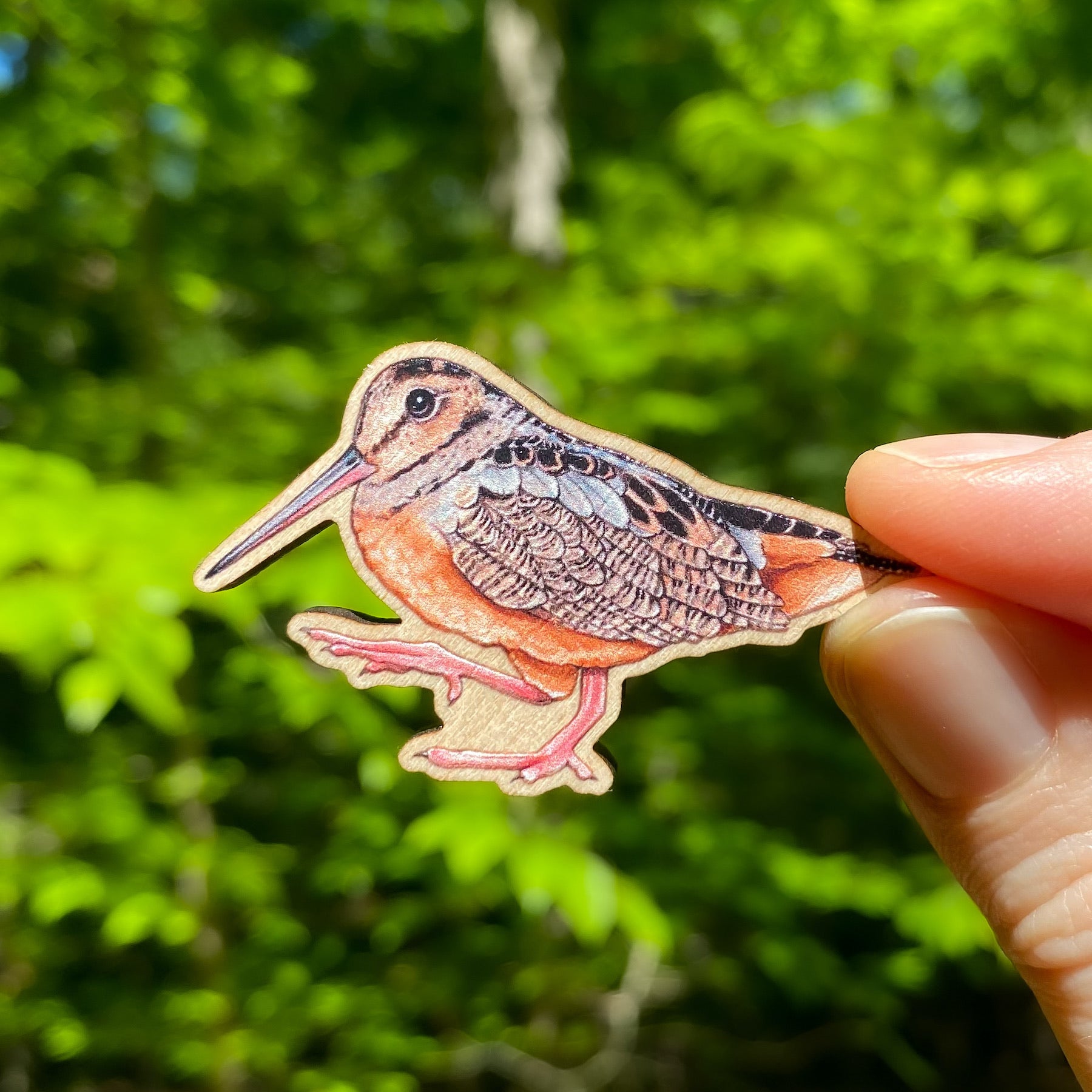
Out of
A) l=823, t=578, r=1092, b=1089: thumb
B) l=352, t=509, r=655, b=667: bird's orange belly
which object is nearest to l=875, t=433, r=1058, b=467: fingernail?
l=823, t=578, r=1092, b=1089: thumb

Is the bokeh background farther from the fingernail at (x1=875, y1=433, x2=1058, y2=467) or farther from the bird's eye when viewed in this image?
the fingernail at (x1=875, y1=433, x2=1058, y2=467)

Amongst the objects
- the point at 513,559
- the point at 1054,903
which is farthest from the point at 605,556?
the point at 1054,903

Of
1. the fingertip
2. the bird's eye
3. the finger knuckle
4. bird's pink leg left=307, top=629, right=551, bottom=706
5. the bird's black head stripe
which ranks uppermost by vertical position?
the bird's black head stripe

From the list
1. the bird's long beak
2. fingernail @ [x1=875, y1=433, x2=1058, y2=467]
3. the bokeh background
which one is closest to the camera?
the bird's long beak

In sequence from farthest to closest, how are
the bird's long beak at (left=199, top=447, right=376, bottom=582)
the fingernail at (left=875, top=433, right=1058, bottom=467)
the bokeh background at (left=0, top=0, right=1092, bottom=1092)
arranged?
the bokeh background at (left=0, top=0, right=1092, bottom=1092) → the fingernail at (left=875, top=433, right=1058, bottom=467) → the bird's long beak at (left=199, top=447, right=376, bottom=582)

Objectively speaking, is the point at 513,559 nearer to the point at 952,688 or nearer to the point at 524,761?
the point at 524,761
